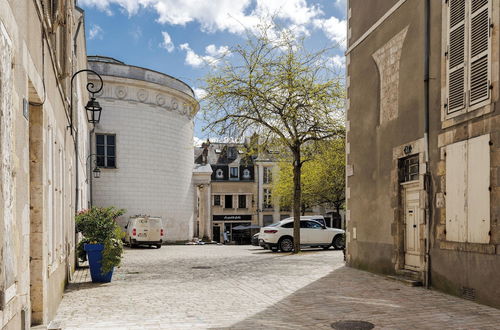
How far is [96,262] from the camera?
437 inches

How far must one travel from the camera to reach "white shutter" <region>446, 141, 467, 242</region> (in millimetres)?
8875

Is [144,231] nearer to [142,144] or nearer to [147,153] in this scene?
[147,153]

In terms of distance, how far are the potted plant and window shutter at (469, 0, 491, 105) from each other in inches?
319

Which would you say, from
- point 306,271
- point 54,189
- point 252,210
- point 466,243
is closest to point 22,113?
point 54,189

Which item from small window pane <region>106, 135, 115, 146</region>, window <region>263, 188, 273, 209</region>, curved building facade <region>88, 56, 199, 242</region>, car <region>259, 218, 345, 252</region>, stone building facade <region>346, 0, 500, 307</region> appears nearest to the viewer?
stone building facade <region>346, 0, 500, 307</region>

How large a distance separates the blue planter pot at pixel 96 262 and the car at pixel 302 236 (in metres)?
11.2

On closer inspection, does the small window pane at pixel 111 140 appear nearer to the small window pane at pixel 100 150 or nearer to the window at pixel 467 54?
the small window pane at pixel 100 150

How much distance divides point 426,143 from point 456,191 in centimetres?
142

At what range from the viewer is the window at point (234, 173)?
51.9 m

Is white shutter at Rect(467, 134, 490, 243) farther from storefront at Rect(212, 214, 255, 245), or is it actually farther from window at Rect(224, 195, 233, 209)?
window at Rect(224, 195, 233, 209)

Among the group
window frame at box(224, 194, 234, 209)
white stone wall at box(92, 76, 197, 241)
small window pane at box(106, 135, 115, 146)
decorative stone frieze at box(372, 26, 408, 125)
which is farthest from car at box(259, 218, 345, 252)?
window frame at box(224, 194, 234, 209)

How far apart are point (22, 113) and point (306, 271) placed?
1040 cm

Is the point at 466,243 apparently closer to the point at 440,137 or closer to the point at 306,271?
the point at 440,137

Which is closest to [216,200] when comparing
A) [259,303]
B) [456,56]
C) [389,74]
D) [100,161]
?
[100,161]
